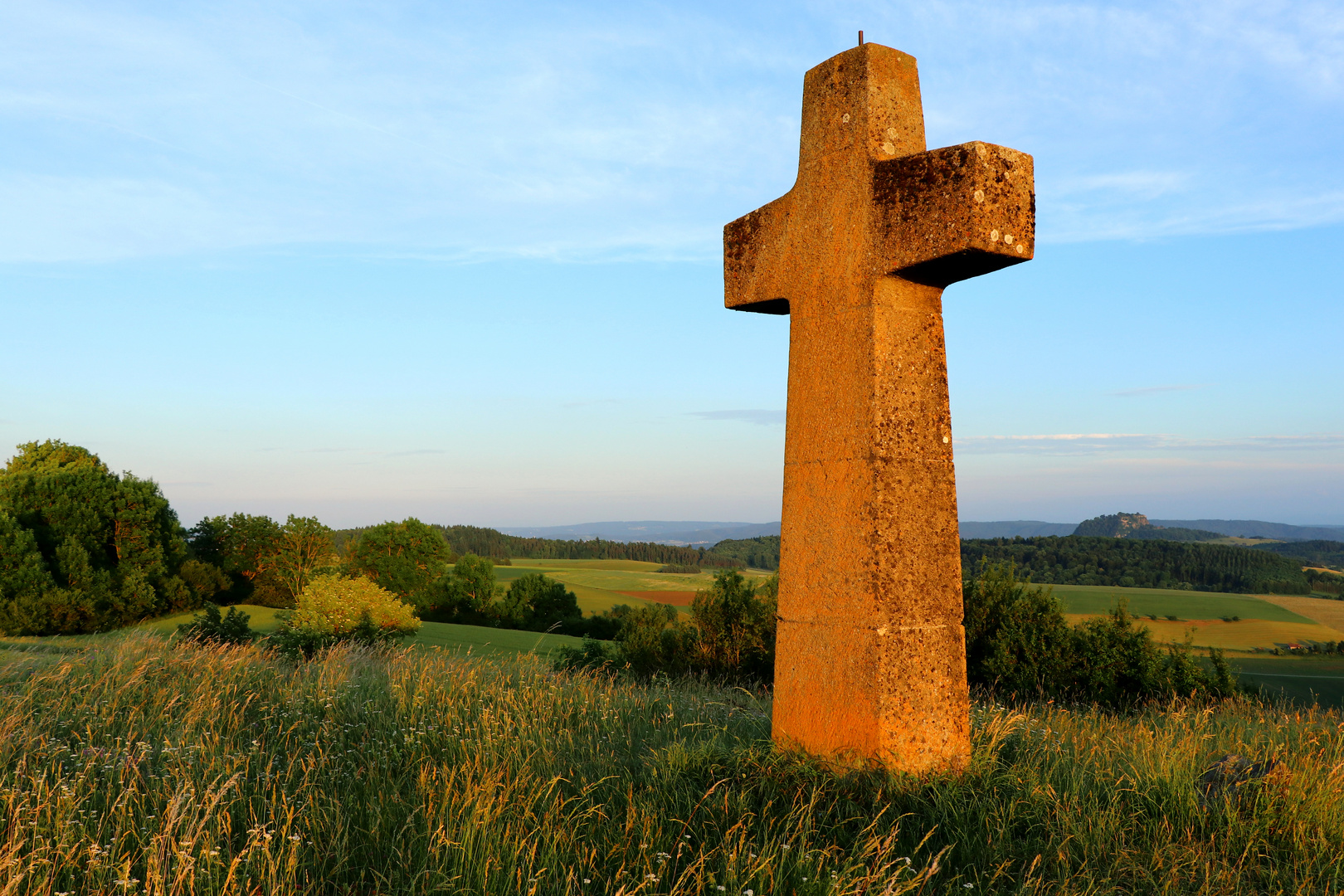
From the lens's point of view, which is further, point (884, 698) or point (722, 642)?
point (722, 642)

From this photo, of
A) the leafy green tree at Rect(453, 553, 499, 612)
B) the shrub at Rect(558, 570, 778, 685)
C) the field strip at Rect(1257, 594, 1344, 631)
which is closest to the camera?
the shrub at Rect(558, 570, 778, 685)

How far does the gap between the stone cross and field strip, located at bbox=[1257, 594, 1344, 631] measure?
3779cm

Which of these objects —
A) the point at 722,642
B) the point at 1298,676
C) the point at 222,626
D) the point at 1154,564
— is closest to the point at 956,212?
the point at 722,642

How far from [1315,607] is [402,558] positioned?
45.4 meters

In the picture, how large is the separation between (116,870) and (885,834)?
3244mm

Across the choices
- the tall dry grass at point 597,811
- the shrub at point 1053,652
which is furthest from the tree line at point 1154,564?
the tall dry grass at point 597,811

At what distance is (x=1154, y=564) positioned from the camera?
43.2 metres

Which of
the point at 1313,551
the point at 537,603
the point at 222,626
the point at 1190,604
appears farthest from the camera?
the point at 1313,551

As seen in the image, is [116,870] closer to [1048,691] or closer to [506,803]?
[506,803]

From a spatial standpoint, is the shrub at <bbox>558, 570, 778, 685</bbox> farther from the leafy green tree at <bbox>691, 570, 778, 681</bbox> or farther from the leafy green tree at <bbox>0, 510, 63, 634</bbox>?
the leafy green tree at <bbox>0, 510, 63, 634</bbox>

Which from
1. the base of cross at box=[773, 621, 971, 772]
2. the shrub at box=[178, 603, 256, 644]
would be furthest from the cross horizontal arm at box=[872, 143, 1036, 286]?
the shrub at box=[178, 603, 256, 644]

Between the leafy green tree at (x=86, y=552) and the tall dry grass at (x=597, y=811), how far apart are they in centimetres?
2664

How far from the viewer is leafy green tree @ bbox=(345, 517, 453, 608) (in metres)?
42.6

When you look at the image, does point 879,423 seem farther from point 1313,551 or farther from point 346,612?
point 1313,551
